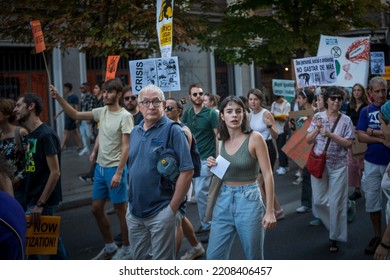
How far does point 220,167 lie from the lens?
466 centimetres

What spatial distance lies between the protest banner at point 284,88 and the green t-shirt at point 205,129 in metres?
4.87

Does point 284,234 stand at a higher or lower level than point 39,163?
lower

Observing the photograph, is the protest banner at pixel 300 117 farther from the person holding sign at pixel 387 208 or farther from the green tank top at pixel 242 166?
the green tank top at pixel 242 166

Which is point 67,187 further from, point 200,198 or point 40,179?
point 40,179

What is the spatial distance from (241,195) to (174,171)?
1.81 feet

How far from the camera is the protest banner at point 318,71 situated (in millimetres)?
8328

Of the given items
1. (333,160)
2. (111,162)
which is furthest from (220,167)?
(333,160)

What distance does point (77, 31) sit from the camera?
10.2 metres

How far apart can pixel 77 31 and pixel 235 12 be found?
6.39 meters

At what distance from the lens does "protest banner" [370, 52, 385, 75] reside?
1127cm

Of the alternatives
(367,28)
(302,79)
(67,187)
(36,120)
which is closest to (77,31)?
→ (67,187)

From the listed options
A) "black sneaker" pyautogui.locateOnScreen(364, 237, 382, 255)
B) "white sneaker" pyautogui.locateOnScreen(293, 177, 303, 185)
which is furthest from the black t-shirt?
"white sneaker" pyautogui.locateOnScreen(293, 177, 303, 185)

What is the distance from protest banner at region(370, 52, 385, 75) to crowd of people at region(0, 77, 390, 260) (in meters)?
4.82

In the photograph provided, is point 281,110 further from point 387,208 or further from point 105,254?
point 387,208
